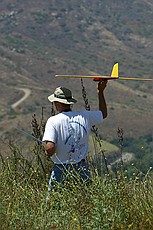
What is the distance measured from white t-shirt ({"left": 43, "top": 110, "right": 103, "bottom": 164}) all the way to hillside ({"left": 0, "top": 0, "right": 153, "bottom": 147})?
69.6 metres

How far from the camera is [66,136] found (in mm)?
5004

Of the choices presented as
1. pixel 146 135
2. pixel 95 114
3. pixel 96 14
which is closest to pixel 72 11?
pixel 96 14

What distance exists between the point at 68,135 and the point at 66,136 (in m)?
0.02

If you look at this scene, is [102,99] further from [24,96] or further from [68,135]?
[24,96]

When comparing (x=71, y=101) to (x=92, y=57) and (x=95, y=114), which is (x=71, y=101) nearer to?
(x=95, y=114)

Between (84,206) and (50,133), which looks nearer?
(84,206)

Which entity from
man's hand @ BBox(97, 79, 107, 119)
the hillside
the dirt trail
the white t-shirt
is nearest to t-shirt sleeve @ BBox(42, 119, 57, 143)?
the white t-shirt

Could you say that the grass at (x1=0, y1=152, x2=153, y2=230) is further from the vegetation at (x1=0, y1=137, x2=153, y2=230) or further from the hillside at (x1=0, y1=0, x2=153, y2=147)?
the hillside at (x1=0, y1=0, x2=153, y2=147)

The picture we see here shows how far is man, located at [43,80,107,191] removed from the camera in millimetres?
4953

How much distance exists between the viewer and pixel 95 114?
17.0ft

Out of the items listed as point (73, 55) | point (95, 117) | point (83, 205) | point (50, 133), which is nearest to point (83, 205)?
point (83, 205)

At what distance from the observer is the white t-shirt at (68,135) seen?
497 cm

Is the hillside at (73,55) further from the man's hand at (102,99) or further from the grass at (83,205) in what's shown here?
the grass at (83,205)

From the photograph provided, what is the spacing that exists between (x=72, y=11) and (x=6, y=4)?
2029 centimetres
